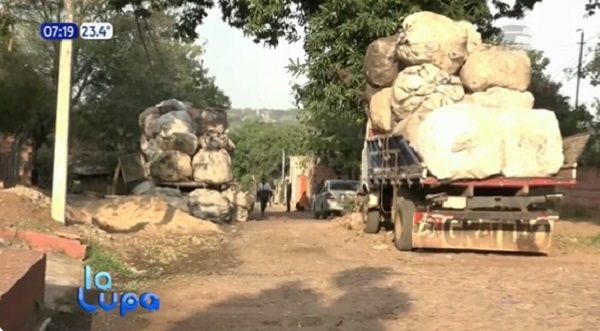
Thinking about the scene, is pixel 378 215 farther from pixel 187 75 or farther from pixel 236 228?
pixel 187 75

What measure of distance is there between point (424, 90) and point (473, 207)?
2454 millimetres

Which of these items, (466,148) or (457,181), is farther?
(457,181)

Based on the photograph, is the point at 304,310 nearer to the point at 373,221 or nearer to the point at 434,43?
the point at 434,43

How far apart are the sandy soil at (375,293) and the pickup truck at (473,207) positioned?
0.96ft

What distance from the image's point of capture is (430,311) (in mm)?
7828

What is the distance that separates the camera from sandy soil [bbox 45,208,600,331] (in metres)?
7.34

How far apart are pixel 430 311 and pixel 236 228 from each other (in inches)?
470

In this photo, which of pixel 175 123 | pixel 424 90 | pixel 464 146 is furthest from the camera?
pixel 175 123

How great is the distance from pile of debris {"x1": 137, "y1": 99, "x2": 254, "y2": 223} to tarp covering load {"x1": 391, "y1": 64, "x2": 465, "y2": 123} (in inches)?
350

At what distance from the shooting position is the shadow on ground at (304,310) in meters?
7.23

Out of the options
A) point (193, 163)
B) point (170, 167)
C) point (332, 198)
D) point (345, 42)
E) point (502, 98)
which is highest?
point (345, 42)

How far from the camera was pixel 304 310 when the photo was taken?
314 inches

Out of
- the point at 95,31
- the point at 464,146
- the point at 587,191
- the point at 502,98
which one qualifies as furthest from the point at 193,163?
the point at 464,146

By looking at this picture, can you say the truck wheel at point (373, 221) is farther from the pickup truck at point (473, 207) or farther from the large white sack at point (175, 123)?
the large white sack at point (175, 123)
